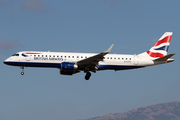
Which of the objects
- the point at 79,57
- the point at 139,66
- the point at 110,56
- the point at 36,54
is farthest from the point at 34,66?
the point at 139,66

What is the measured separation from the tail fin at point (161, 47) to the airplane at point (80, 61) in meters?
1.81

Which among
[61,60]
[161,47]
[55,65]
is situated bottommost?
[55,65]

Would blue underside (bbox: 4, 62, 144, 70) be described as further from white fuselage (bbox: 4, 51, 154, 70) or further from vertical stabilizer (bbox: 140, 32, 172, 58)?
vertical stabilizer (bbox: 140, 32, 172, 58)

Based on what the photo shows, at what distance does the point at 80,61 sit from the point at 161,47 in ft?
55.3

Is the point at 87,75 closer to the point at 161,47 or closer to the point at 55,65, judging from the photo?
the point at 55,65

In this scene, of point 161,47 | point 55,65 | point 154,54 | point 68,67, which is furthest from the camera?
point 161,47

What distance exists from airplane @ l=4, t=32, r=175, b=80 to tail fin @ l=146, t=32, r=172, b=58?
5.94 feet

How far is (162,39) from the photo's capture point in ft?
185

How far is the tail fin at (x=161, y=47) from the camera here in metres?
54.3

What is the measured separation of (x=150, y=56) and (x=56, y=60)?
17.0m

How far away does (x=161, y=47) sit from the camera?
5553cm

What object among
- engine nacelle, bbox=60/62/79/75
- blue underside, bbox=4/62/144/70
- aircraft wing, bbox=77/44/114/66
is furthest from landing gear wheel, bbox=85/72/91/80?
engine nacelle, bbox=60/62/79/75

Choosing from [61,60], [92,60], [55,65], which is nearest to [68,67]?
[61,60]

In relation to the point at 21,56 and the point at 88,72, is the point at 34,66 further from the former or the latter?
the point at 88,72
